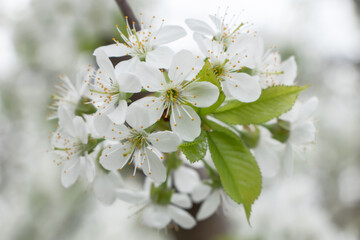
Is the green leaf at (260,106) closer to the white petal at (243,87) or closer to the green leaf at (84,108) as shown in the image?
the white petal at (243,87)

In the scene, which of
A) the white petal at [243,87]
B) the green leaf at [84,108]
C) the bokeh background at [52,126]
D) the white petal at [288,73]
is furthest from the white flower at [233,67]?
the bokeh background at [52,126]

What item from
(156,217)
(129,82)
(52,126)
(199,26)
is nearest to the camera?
(129,82)

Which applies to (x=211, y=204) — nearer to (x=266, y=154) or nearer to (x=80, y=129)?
(x=266, y=154)

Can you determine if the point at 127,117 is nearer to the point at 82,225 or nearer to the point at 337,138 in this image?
the point at 82,225

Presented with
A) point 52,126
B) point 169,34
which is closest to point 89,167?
point 169,34

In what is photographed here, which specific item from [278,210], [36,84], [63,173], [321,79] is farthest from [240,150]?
[321,79]

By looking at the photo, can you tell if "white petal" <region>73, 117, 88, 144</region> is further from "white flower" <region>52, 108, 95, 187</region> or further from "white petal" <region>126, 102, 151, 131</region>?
"white petal" <region>126, 102, 151, 131</region>
